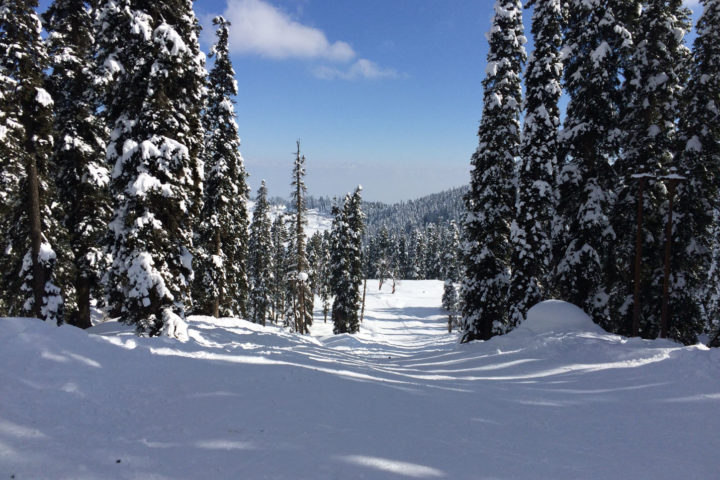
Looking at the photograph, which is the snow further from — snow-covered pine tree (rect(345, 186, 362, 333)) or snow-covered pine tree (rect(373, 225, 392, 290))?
snow-covered pine tree (rect(373, 225, 392, 290))

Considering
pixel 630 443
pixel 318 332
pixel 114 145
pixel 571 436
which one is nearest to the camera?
pixel 630 443

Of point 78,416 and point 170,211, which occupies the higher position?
point 170,211

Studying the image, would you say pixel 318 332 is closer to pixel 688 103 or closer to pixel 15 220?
pixel 15 220

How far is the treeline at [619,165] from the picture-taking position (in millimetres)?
16500

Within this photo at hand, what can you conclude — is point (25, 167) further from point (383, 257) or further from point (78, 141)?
point (383, 257)

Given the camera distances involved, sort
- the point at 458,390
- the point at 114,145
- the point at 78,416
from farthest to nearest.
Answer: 1. the point at 114,145
2. the point at 458,390
3. the point at 78,416

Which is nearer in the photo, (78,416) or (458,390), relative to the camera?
(78,416)

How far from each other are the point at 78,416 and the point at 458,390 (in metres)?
6.93

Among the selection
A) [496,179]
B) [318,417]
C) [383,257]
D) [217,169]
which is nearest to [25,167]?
[217,169]

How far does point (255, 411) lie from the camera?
5520mm

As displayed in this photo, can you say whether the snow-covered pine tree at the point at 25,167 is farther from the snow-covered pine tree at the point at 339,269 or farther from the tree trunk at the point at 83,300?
the snow-covered pine tree at the point at 339,269

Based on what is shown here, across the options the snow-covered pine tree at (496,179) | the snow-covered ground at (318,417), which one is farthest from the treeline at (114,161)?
the snow-covered pine tree at (496,179)

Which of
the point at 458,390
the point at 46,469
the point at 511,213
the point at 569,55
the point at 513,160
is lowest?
the point at 458,390

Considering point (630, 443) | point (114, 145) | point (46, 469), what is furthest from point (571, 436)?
point (114, 145)
